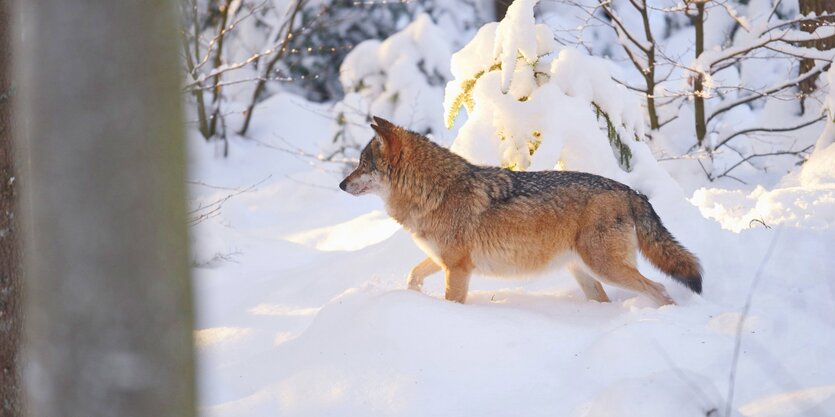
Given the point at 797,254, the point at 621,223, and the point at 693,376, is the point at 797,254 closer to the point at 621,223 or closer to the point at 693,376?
the point at 621,223

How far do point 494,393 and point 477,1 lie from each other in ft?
46.3

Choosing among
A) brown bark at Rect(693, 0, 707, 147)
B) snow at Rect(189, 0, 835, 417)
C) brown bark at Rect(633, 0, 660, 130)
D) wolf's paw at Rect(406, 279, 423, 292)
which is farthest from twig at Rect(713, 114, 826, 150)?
wolf's paw at Rect(406, 279, 423, 292)

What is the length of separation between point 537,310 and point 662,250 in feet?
3.22

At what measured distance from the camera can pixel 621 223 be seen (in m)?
5.75

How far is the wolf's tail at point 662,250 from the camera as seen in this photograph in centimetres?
558

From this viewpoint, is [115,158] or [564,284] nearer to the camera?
[115,158]

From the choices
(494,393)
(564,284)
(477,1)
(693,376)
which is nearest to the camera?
(693,376)

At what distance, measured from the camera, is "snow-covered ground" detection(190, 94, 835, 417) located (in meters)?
4.20

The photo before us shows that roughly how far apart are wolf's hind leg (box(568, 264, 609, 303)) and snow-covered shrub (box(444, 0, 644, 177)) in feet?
5.07

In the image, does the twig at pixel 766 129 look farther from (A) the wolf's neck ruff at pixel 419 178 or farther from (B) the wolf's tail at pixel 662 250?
(A) the wolf's neck ruff at pixel 419 178

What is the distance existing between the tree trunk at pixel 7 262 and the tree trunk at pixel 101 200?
204cm

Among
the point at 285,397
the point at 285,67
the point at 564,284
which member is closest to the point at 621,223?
the point at 564,284

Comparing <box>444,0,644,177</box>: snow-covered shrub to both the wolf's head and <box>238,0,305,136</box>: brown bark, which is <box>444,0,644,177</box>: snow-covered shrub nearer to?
the wolf's head

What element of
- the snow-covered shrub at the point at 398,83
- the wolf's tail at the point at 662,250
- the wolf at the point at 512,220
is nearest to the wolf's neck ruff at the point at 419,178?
the wolf at the point at 512,220
